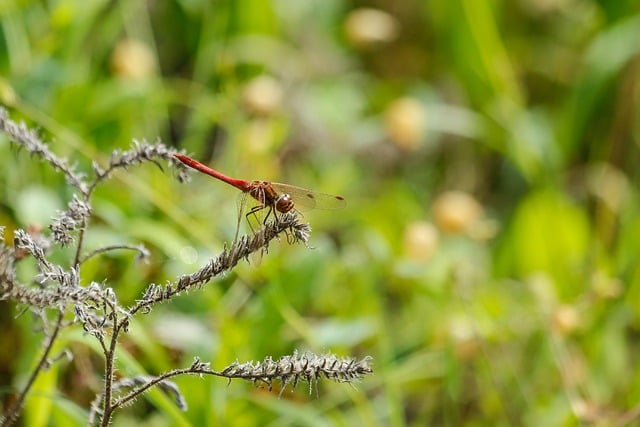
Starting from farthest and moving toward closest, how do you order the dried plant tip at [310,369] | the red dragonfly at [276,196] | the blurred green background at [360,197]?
the blurred green background at [360,197] → the red dragonfly at [276,196] → the dried plant tip at [310,369]

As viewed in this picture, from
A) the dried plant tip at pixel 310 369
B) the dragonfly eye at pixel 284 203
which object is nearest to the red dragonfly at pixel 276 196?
the dragonfly eye at pixel 284 203

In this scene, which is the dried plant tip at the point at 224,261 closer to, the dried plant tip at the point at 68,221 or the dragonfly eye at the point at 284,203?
the dried plant tip at the point at 68,221

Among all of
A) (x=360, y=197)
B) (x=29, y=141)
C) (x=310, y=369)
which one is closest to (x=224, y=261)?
(x=310, y=369)

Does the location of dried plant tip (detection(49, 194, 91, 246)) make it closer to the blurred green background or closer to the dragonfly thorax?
the dragonfly thorax

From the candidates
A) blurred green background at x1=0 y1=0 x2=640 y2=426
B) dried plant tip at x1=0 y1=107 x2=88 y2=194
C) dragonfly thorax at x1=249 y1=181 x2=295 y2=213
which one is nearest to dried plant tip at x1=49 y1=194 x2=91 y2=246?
dried plant tip at x1=0 y1=107 x2=88 y2=194

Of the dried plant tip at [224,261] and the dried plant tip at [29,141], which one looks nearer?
the dried plant tip at [224,261]

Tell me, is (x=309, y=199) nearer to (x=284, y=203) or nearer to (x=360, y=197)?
(x=284, y=203)
